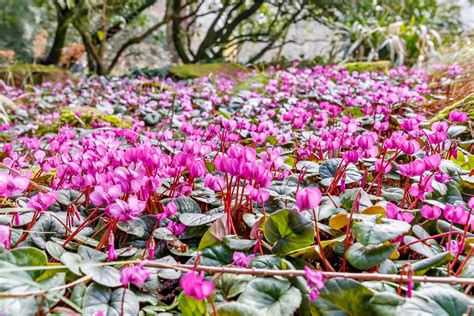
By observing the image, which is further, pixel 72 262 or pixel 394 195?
pixel 394 195

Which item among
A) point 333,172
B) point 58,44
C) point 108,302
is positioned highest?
point 58,44

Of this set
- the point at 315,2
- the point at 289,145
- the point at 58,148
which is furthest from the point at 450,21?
the point at 58,148

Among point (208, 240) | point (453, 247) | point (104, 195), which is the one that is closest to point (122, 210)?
point (104, 195)

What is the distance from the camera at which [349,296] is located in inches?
28.9

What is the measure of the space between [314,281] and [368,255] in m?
0.15

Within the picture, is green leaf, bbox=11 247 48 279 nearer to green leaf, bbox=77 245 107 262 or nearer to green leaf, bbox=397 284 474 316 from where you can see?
green leaf, bbox=77 245 107 262

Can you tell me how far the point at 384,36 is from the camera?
7.90 metres

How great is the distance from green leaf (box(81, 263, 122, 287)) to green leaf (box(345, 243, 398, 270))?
391 millimetres

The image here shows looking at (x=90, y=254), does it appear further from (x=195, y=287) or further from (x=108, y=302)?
(x=195, y=287)

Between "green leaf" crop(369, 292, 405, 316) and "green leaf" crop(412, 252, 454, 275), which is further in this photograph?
"green leaf" crop(412, 252, 454, 275)

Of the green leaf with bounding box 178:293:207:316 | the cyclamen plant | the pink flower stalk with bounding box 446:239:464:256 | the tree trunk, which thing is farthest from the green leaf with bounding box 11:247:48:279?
the tree trunk

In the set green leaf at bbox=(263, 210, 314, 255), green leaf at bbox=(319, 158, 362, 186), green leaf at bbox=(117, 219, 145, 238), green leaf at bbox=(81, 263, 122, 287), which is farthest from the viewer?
green leaf at bbox=(319, 158, 362, 186)

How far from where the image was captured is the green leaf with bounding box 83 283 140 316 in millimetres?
743

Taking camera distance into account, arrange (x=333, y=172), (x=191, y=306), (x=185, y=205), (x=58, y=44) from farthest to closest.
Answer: (x=58, y=44)
(x=333, y=172)
(x=185, y=205)
(x=191, y=306)
